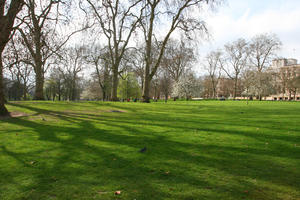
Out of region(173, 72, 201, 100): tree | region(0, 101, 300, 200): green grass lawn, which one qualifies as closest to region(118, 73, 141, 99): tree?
region(173, 72, 201, 100): tree

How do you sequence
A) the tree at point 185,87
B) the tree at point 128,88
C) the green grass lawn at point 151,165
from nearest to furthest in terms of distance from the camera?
the green grass lawn at point 151,165 < the tree at point 128,88 < the tree at point 185,87

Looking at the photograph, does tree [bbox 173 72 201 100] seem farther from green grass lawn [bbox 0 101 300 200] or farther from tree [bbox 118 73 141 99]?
green grass lawn [bbox 0 101 300 200]

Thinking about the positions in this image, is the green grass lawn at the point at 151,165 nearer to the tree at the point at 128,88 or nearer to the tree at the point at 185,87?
the tree at the point at 128,88

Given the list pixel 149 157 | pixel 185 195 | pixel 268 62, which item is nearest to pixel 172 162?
pixel 149 157

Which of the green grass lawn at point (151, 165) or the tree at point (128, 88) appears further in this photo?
the tree at point (128, 88)

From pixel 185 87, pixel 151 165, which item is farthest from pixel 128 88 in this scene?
pixel 151 165

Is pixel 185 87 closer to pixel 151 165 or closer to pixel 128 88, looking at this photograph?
pixel 128 88

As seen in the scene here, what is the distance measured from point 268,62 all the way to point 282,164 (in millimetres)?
70659

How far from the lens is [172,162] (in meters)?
4.66

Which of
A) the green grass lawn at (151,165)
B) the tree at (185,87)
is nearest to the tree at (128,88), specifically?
the tree at (185,87)

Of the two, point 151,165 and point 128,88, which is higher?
point 128,88

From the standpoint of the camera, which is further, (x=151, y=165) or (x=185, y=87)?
(x=185, y=87)

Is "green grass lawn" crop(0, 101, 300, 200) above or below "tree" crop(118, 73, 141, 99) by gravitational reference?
below

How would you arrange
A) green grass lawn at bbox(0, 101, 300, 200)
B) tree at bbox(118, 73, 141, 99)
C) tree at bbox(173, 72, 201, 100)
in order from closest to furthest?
green grass lawn at bbox(0, 101, 300, 200)
tree at bbox(118, 73, 141, 99)
tree at bbox(173, 72, 201, 100)
